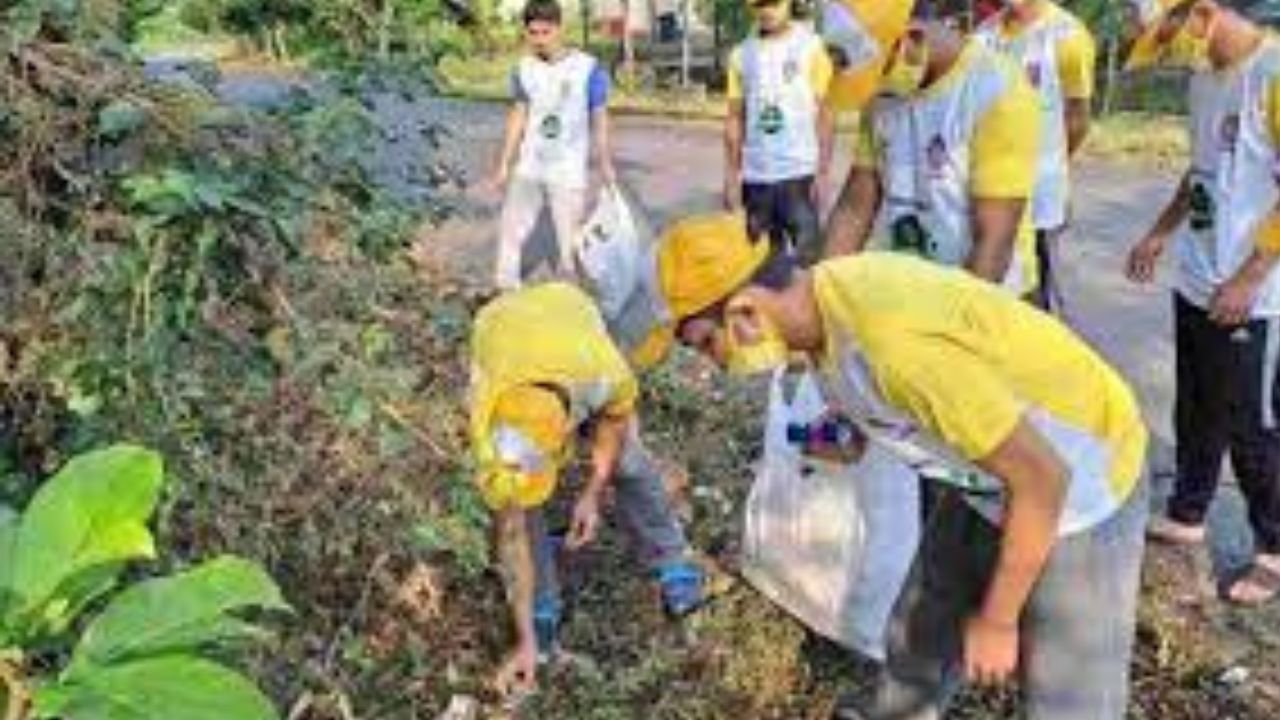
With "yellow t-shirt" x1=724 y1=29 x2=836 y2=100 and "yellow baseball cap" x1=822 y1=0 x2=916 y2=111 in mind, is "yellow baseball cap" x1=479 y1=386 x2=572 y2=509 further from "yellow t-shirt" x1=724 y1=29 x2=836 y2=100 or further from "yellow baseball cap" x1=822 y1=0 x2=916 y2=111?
"yellow t-shirt" x1=724 y1=29 x2=836 y2=100

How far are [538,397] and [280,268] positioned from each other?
0.62m

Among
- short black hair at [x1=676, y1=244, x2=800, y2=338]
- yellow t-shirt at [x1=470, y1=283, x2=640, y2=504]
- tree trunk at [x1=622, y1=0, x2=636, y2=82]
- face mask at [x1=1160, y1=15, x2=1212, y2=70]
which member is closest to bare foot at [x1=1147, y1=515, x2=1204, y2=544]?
face mask at [x1=1160, y1=15, x2=1212, y2=70]

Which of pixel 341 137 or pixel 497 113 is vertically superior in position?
pixel 341 137

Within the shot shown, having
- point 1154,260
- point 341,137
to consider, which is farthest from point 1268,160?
point 341,137

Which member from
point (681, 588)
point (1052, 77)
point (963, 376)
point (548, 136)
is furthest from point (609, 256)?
point (963, 376)

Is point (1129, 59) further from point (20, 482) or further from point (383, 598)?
point (20, 482)

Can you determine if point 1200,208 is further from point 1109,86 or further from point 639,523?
point 1109,86

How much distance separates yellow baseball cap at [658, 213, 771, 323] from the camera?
106 inches

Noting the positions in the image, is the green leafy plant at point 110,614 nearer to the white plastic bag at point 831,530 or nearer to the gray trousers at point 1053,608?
the gray trousers at point 1053,608

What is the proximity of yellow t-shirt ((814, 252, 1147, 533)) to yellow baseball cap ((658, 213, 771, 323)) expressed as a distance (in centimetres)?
11

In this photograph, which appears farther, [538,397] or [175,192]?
[538,397]

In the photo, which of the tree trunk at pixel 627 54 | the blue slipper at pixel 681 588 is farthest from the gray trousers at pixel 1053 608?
the tree trunk at pixel 627 54

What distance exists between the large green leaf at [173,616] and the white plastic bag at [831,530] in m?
2.44

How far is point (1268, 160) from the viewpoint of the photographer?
153 inches
